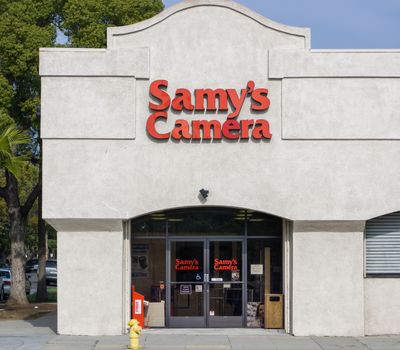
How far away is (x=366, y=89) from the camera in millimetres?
22484

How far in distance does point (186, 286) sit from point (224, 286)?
102cm

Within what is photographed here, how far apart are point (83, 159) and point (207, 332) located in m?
5.50

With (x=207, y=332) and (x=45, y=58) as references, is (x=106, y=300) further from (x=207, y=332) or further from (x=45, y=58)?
(x=45, y=58)

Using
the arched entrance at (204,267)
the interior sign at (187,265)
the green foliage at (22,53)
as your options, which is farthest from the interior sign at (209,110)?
the green foliage at (22,53)

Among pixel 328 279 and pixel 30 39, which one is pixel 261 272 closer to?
pixel 328 279

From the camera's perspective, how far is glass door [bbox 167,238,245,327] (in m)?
23.5

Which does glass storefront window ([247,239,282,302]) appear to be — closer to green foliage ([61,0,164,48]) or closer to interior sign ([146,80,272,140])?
interior sign ([146,80,272,140])

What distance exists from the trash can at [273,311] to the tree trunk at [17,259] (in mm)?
13235

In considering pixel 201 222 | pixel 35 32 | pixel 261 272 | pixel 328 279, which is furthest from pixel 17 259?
pixel 328 279

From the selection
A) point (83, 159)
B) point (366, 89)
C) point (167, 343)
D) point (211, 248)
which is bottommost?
point (167, 343)

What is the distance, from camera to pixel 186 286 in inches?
924

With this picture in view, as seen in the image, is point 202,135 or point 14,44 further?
point 14,44

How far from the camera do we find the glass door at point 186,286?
23453mm

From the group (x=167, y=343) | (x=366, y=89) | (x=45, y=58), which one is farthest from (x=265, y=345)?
(x=45, y=58)
